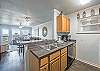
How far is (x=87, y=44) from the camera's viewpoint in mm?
4922


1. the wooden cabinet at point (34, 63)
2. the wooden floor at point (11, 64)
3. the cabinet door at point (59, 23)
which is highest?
the cabinet door at point (59, 23)

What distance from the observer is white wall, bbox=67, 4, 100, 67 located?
4463 mm

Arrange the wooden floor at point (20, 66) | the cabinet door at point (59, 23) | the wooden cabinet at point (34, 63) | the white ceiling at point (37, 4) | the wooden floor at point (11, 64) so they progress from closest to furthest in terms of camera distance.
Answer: the wooden cabinet at point (34, 63) → the white ceiling at point (37, 4) → the wooden floor at point (20, 66) → the wooden floor at point (11, 64) → the cabinet door at point (59, 23)

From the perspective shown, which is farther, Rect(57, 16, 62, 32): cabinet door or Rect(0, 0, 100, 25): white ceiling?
Rect(57, 16, 62, 32): cabinet door

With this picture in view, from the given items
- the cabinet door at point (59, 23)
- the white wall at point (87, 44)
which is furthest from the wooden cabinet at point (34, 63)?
the white wall at point (87, 44)

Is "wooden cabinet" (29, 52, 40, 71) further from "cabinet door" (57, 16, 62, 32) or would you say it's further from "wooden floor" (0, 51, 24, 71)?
"cabinet door" (57, 16, 62, 32)

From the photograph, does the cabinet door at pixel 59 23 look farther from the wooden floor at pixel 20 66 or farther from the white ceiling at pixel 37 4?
the wooden floor at pixel 20 66

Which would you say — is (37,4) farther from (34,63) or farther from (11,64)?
(11,64)

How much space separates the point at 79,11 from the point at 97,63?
257 cm

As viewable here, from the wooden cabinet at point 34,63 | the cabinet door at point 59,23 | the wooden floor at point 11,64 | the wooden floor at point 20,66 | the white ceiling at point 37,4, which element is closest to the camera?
the wooden cabinet at point 34,63

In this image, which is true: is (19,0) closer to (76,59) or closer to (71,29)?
(71,29)

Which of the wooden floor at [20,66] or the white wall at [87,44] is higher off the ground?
the white wall at [87,44]

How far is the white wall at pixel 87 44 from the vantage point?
176 inches

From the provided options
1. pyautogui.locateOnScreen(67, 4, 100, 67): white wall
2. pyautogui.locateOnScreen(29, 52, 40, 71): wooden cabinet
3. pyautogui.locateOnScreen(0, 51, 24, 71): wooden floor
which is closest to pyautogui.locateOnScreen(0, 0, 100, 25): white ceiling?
pyautogui.locateOnScreen(67, 4, 100, 67): white wall
